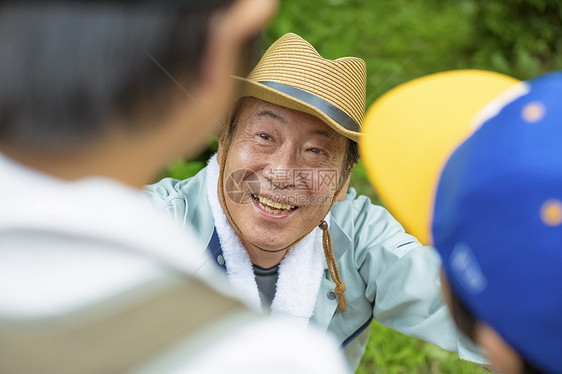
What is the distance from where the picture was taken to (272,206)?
125 cm

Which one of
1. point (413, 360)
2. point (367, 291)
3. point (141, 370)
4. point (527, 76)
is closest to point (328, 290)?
point (367, 291)

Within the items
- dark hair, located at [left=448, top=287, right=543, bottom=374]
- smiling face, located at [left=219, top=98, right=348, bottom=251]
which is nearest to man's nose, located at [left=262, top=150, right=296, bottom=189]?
smiling face, located at [left=219, top=98, right=348, bottom=251]

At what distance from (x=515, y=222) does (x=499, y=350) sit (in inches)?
6.5

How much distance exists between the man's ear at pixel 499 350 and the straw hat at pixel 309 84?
2.00ft

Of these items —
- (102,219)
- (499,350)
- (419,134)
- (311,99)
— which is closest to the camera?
(102,219)

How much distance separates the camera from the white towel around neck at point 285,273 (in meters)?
1.28

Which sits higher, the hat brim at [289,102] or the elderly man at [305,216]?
the hat brim at [289,102]

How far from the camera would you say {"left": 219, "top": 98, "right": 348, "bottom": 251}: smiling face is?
4.02 feet

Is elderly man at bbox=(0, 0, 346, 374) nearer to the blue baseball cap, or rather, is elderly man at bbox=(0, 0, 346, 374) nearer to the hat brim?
the blue baseball cap

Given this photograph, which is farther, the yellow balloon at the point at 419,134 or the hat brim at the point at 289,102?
the hat brim at the point at 289,102

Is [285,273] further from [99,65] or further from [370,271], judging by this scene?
[99,65]

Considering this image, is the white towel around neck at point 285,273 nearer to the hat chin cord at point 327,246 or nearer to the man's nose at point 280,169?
the hat chin cord at point 327,246

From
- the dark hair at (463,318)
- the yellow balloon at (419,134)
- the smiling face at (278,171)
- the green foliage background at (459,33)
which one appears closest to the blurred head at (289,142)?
the smiling face at (278,171)

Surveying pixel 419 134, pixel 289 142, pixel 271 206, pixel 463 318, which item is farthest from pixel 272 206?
pixel 463 318
